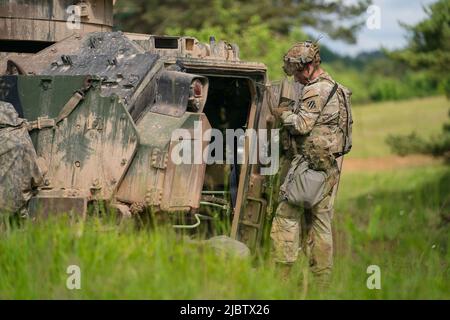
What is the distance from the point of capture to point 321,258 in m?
8.41

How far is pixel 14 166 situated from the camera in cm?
749

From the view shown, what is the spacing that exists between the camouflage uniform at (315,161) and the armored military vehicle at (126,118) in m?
0.66

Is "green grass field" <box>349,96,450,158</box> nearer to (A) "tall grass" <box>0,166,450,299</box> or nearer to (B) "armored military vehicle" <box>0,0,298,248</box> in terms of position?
(B) "armored military vehicle" <box>0,0,298,248</box>

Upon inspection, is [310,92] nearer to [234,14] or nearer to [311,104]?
[311,104]

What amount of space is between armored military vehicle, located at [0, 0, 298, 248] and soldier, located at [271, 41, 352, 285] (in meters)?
0.61

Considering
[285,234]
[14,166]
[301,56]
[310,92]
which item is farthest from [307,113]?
[14,166]

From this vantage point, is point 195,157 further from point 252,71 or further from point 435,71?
point 435,71

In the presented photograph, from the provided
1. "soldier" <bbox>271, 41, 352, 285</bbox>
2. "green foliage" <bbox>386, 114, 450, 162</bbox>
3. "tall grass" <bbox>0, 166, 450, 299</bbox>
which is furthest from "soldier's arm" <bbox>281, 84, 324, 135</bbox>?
"green foliage" <bbox>386, 114, 450, 162</bbox>

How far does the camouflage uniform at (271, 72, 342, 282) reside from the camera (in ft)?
27.1

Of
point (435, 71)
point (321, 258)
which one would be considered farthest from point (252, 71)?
point (435, 71)

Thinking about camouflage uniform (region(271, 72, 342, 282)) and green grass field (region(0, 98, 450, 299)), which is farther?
camouflage uniform (region(271, 72, 342, 282))

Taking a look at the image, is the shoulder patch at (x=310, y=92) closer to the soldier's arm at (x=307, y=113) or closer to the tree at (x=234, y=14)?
the soldier's arm at (x=307, y=113)

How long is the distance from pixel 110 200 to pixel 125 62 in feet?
4.30

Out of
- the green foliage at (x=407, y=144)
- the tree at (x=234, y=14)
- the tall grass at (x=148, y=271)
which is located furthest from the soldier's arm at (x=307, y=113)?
the tree at (x=234, y=14)
